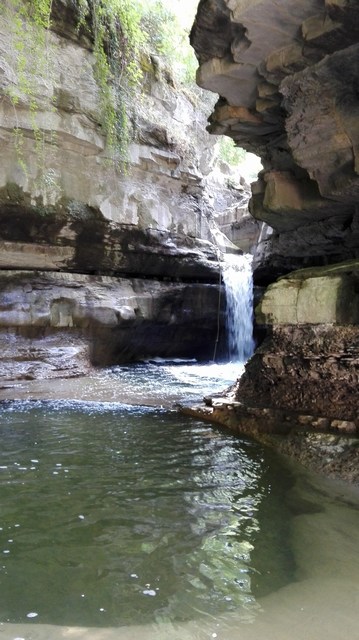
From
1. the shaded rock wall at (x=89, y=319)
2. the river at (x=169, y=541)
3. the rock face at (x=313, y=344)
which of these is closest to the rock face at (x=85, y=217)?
the shaded rock wall at (x=89, y=319)

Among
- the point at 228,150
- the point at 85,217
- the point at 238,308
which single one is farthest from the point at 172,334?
the point at 228,150

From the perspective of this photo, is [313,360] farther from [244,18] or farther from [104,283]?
[104,283]

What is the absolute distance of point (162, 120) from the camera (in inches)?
448

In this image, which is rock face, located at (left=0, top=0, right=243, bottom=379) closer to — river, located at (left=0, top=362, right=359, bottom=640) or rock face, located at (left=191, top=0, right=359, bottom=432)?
rock face, located at (left=191, top=0, right=359, bottom=432)

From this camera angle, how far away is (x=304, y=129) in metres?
5.36

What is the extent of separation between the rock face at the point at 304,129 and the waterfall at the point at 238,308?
6519 mm

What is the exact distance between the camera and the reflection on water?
2.04 m

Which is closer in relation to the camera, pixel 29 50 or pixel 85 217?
pixel 29 50

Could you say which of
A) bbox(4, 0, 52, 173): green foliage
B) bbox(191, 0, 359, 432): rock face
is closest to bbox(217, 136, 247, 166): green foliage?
bbox(4, 0, 52, 173): green foliage

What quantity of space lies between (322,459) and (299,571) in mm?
1692

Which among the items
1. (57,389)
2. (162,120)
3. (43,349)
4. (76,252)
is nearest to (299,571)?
(57,389)

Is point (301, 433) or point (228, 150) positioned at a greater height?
point (228, 150)

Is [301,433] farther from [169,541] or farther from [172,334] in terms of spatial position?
[172,334]

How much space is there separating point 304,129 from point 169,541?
475 centimetres
